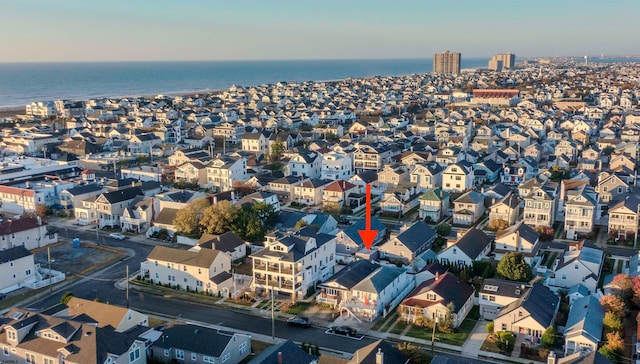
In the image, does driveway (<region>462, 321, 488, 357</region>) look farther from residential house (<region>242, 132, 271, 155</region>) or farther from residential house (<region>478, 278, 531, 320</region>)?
residential house (<region>242, 132, 271, 155</region>)

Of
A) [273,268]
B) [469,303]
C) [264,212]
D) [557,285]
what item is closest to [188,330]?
[273,268]

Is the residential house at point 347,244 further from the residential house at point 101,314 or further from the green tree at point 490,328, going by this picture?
the residential house at point 101,314

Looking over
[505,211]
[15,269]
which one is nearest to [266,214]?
[15,269]

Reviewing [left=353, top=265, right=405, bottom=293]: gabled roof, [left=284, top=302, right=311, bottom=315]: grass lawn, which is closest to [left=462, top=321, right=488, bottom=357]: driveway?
[left=353, top=265, right=405, bottom=293]: gabled roof

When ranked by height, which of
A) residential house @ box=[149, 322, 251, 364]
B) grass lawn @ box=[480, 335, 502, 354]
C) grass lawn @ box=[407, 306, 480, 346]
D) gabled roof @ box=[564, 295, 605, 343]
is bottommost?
grass lawn @ box=[407, 306, 480, 346]

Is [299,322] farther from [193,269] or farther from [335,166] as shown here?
[335,166]
